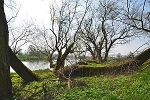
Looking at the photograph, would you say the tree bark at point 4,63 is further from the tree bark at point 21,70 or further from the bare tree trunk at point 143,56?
the bare tree trunk at point 143,56

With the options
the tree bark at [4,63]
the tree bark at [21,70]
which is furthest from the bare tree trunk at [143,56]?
the tree bark at [4,63]

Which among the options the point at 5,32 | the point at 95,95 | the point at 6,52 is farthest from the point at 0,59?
the point at 95,95

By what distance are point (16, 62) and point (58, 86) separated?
3626 millimetres

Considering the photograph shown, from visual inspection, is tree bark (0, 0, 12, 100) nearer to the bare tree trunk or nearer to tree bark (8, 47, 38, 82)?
tree bark (8, 47, 38, 82)

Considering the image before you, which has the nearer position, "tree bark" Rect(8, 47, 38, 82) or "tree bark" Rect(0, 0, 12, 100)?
"tree bark" Rect(0, 0, 12, 100)

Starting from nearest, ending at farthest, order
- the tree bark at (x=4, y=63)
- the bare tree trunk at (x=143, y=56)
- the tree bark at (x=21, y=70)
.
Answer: the tree bark at (x=4, y=63) → the tree bark at (x=21, y=70) → the bare tree trunk at (x=143, y=56)

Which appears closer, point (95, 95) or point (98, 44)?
point (95, 95)

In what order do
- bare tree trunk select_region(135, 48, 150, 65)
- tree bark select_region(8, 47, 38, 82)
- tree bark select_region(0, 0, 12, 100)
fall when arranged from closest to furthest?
1. tree bark select_region(0, 0, 12, 100)
2. tree bark select_region(8, 47, 38, 82)
3. bare tree trunk select_region(135, 48, 150, 65)

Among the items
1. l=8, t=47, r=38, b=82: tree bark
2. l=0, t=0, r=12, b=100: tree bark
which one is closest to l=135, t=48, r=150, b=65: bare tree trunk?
l=8, t=47, r=38, b=82: tree bark

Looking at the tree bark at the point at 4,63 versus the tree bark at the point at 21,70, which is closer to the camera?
the tree bark at the point at 4,63

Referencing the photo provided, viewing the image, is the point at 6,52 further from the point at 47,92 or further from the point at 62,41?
the point at 62,41

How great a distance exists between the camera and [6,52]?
739 cm

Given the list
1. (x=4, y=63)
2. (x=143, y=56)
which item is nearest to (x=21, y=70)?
(x=4, y=63)

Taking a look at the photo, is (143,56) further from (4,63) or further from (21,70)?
(4,63)
